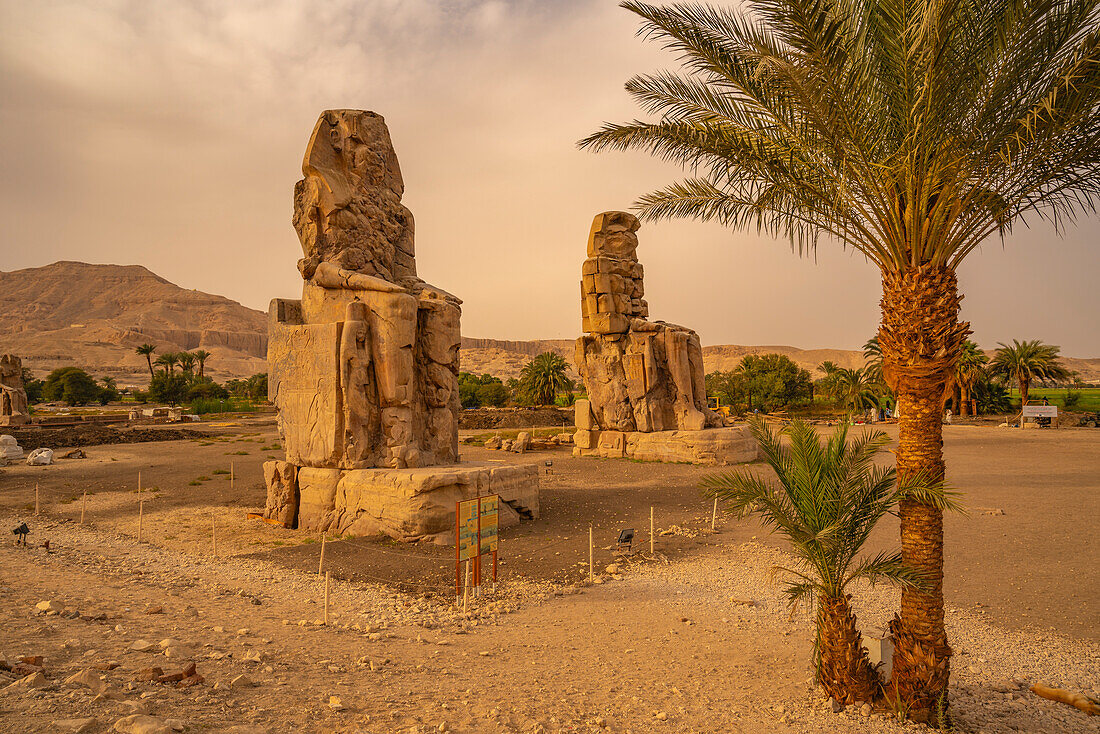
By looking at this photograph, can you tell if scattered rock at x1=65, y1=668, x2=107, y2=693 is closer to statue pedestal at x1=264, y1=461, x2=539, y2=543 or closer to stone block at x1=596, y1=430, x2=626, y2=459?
statue pedestal at x1=264, y1=461, x2=539, y2=543

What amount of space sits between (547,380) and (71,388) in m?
34.9

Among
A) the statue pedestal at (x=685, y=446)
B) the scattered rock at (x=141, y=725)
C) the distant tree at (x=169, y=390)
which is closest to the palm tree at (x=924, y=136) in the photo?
the scattered rock at (x=141, y=725)

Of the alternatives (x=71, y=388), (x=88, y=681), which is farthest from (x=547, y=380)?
(x=71, y=388)

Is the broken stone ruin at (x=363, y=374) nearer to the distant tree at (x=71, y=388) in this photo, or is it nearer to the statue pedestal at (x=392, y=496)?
the statue pedestal at (x=392, y=496)

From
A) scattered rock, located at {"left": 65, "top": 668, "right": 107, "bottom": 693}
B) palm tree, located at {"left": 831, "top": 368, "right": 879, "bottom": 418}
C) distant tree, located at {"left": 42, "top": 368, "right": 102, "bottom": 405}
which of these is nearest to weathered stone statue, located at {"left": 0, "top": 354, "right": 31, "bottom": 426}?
distant tree, located at {"left": 42, "top": 368, "right": 102, "bottom": 405}

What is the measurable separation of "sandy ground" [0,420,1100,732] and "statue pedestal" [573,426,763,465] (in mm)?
5688

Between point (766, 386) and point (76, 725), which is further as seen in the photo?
point (766, 386)

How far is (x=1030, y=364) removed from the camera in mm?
31656

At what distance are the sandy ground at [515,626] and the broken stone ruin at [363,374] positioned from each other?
663mm

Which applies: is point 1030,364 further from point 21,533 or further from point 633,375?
point 21,533

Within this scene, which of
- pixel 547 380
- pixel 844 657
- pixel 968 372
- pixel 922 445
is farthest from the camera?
pixel 547 380

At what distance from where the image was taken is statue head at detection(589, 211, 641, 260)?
62.1 feet

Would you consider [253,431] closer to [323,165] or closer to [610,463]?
[610,463]

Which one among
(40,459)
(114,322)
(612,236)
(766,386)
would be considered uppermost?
(114,322)
